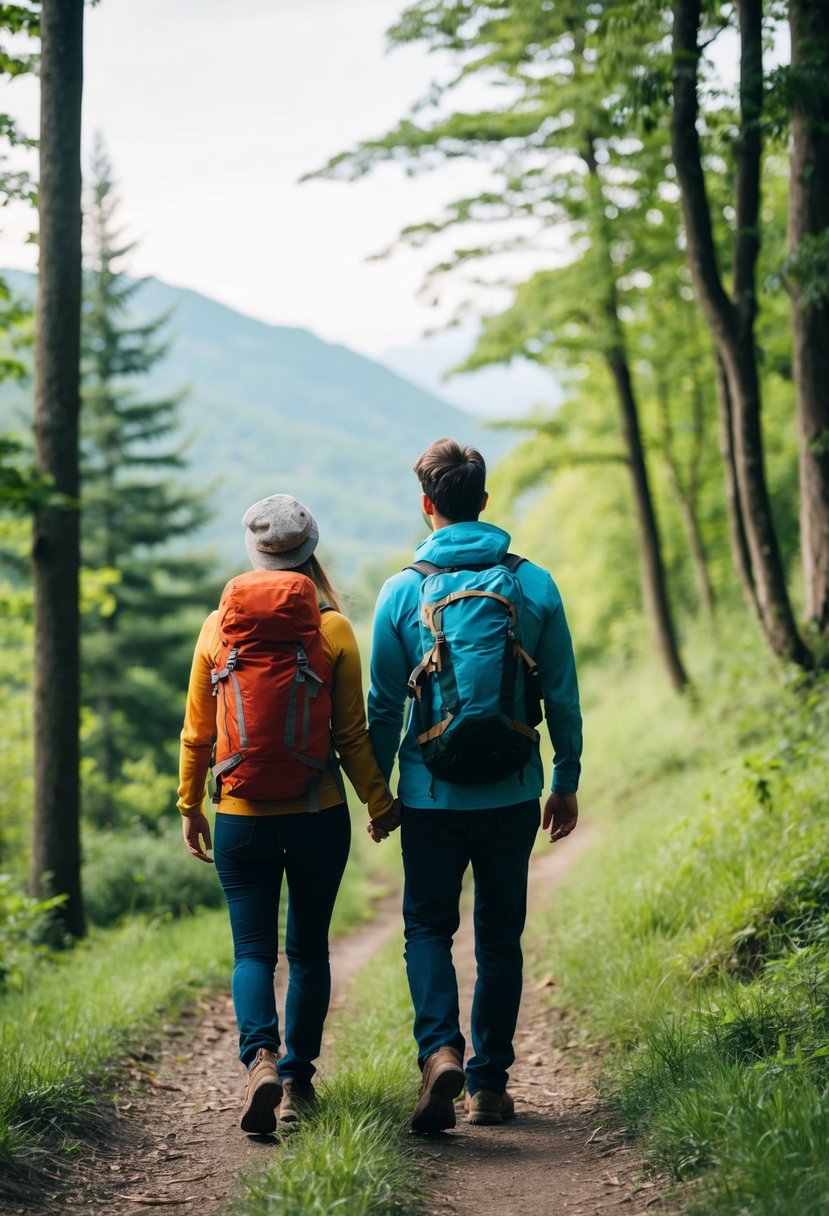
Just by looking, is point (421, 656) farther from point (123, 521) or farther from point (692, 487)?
point (123, 521)

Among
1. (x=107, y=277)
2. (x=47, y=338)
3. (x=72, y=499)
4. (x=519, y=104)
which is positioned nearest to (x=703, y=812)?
(x=72, y=499)

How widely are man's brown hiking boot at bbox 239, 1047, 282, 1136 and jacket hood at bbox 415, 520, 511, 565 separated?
1.84 meters

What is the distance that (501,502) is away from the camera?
19.0m

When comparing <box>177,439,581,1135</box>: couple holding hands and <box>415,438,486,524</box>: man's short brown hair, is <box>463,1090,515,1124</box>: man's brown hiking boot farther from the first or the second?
<box>415,438,486,524</box>: man's short brown hair

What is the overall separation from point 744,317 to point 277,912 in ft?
21.9

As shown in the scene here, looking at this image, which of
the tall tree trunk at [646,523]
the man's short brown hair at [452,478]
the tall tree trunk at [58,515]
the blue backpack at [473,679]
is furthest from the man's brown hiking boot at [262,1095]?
the tall tree trunk at [646,523]

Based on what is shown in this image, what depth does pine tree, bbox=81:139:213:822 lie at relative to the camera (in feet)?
83.4

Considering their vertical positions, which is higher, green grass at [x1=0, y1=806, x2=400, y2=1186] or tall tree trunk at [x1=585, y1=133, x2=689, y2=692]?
tall tree trunk at [x1=585, y1=133, x2=689, y2=692]

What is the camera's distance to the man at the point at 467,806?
4.07 metres

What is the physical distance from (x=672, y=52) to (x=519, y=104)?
584 centimetres

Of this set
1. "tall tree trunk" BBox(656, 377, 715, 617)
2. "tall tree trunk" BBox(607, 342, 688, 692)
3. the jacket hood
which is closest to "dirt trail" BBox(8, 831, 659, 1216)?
the jacket hood

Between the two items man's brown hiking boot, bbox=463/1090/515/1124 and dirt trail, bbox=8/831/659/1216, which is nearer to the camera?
dirt trail, bbox=8/831/659/1216

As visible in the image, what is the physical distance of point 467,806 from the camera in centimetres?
405

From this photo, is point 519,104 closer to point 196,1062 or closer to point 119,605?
point 196,1062
